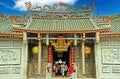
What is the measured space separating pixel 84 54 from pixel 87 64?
1.38 m

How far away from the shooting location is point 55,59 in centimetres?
2080

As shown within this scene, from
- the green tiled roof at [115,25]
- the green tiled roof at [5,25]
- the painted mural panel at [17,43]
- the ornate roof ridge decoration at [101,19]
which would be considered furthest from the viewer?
the green tiled roof at [115,25]

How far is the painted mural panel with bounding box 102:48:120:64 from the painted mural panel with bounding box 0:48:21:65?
22.2ft

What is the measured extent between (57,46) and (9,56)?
3.90 metres

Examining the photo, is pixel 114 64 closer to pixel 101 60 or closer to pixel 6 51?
pixel 101 60

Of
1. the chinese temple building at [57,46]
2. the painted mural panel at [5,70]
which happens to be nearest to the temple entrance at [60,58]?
the chinese temple building at [57,46]

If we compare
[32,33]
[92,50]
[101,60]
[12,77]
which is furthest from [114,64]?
[12,77]

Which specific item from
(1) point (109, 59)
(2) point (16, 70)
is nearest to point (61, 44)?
(1) point (109, 59)

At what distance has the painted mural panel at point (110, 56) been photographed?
17.7 m

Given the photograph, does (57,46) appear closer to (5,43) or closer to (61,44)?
(61,44)

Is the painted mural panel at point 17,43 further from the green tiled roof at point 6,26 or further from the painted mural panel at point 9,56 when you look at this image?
the green tiled roof at point 6,26

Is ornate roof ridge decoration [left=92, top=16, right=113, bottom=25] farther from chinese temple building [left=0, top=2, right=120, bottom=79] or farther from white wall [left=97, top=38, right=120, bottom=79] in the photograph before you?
white wall [left=97, top=38, right=120, bottom=79]

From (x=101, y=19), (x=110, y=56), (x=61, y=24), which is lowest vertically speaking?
(x=110, y=56)

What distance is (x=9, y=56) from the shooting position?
17625mm
